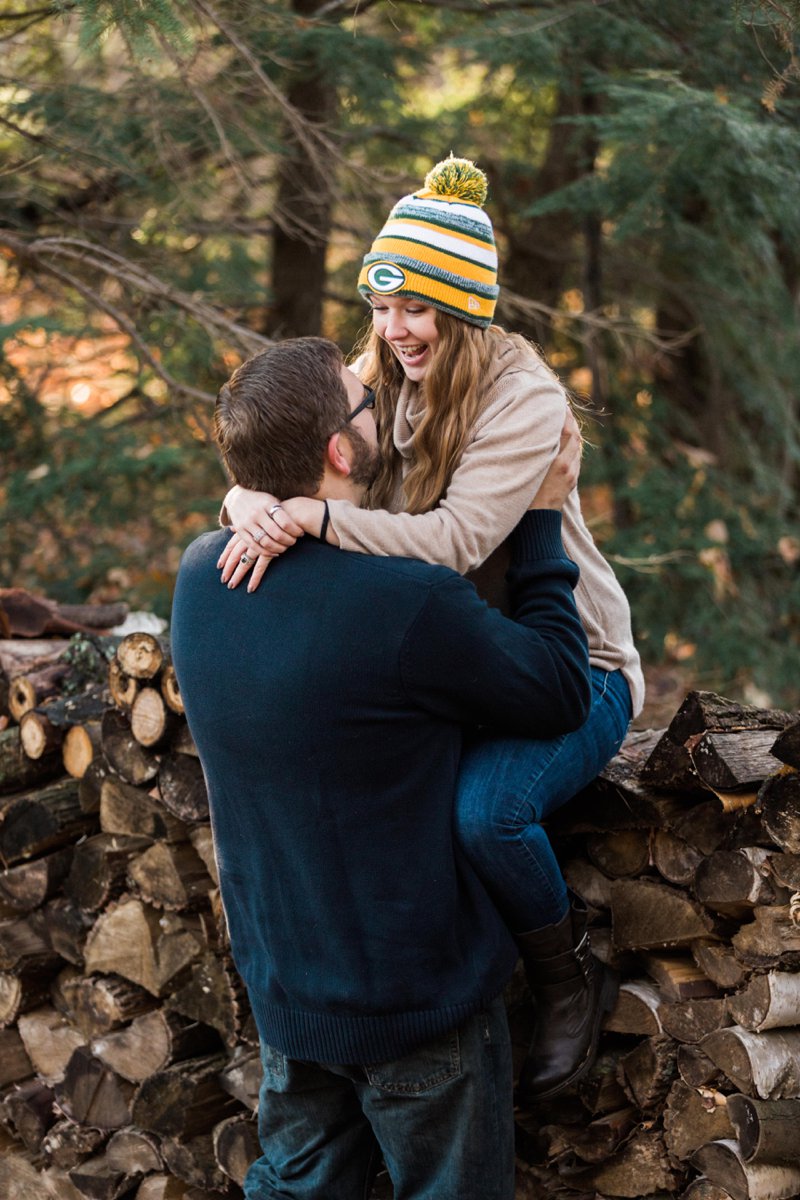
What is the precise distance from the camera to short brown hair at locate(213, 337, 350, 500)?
7.26 ft

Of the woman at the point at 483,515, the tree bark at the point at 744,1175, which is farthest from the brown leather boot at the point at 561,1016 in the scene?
the tree bark at the point at 744,1175

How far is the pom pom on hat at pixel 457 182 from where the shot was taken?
2.68m

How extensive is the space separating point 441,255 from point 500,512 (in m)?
0.60

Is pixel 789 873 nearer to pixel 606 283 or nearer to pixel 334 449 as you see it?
pixel 334 449

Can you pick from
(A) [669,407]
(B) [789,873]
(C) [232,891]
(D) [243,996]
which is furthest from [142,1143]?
(A) [669,407]

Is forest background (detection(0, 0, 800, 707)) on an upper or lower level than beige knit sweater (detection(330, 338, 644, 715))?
lower

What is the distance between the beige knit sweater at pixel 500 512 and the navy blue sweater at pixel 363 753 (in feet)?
Result: 0.42

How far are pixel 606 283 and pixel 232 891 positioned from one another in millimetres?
6352

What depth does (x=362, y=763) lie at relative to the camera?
208cm

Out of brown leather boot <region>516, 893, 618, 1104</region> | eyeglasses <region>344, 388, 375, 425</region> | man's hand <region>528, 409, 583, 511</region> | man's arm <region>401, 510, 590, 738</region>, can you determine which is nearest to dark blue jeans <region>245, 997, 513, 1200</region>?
brown leather boot <region>516, 893, 618, 1104</region>

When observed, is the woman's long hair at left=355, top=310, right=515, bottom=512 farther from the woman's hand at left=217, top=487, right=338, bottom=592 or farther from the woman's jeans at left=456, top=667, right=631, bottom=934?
the woman's jeans at left=456, top=667, right=631, bottom=934

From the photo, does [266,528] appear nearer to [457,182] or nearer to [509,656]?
[509,656]

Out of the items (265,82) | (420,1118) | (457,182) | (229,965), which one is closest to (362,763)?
(420,1118)

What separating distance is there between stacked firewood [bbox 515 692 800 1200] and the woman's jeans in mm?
213
